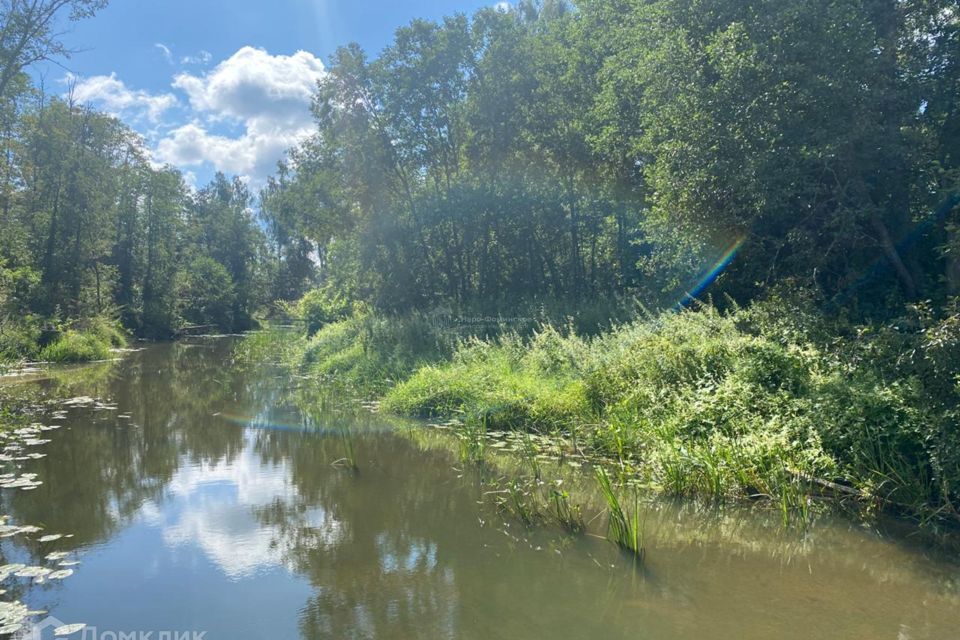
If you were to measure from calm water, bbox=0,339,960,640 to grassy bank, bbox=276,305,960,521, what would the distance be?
65 cm

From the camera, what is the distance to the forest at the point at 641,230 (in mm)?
6617

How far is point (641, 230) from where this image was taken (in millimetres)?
17344

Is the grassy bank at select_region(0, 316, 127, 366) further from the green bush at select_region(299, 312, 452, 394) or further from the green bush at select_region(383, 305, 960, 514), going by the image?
the green bush at select_region(383, 305, 960, 514)

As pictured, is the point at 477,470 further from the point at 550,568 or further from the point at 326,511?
the point at 550,568

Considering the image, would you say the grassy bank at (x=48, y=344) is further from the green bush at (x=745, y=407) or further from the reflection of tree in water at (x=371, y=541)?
the green bush at (x=745, y=407)

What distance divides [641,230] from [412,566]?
14540mm

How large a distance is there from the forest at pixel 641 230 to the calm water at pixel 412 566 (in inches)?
47.0

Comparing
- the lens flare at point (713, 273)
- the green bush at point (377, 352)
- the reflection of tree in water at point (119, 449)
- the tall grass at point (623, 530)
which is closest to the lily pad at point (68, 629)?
the reflection of tree in water at point (119, 449)

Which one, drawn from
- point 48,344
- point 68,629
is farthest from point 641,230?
point 48,344

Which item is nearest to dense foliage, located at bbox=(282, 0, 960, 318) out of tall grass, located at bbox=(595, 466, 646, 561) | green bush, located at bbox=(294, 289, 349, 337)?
green bush, located at bbox=(294, 289, 349, 337)

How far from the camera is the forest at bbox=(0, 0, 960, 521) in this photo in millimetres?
6617

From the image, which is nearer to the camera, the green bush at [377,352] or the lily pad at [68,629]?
the lily pad at [68,629]

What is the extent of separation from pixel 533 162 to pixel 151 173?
3072 cm

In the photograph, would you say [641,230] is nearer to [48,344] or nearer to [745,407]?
[745,407]
